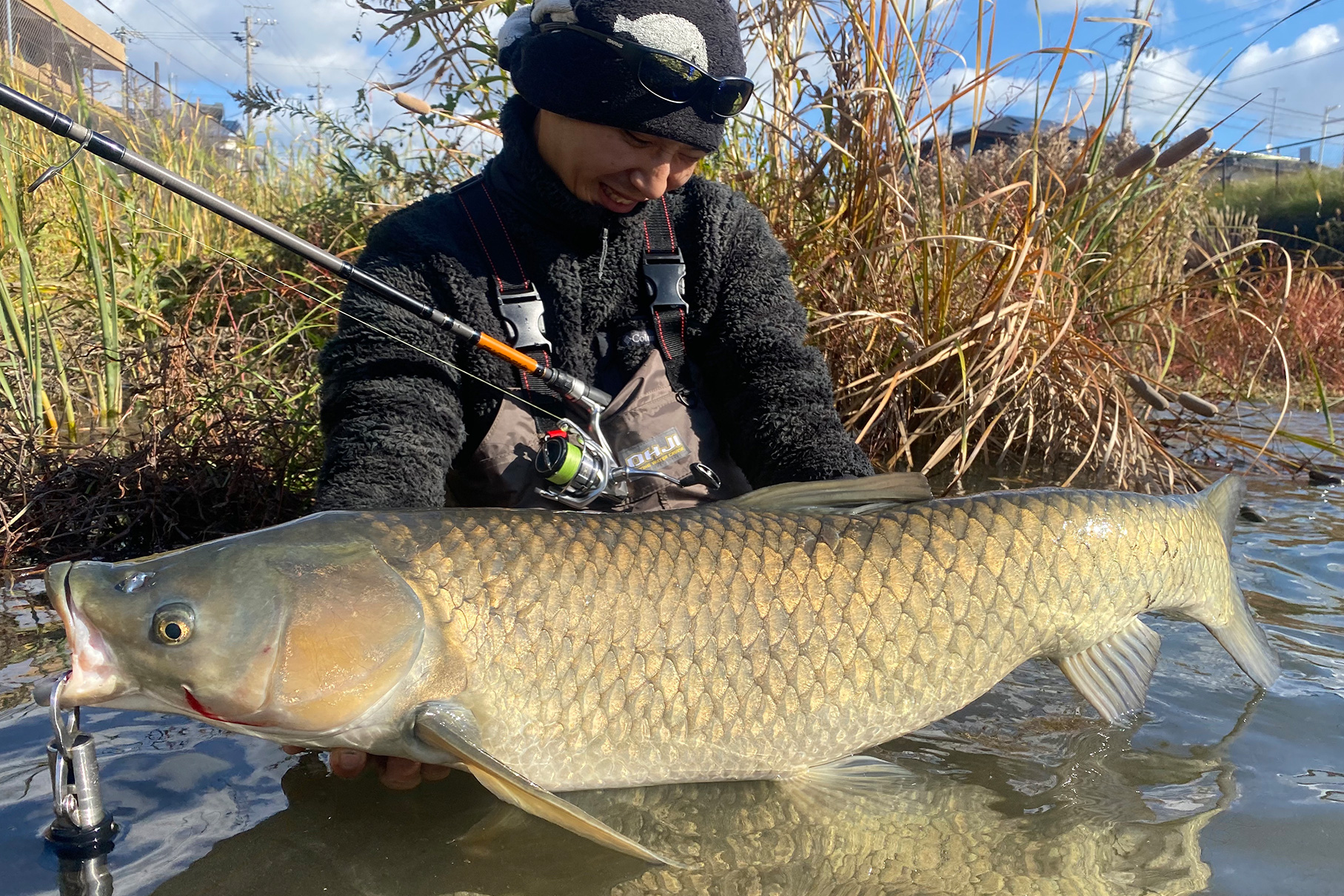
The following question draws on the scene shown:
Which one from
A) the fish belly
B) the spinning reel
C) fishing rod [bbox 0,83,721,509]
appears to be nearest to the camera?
the fish belly

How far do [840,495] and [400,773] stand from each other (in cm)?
101

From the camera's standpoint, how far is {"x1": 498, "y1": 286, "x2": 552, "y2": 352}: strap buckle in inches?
105

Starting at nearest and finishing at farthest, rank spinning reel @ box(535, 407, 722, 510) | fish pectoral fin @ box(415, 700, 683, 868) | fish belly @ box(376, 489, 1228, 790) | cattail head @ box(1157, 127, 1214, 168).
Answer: fish pectoral fin @ box(415, 700, 683, 868)
fish belly @ box(376, 489, 1228, 790)
spinning reel @ box(535, 407, 722, 510)
cattail head @ box(1157, 127, 1214, 168)

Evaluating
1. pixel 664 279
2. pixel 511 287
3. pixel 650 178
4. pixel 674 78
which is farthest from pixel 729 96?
pixel 511 287

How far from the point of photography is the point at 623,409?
2705 millimetres

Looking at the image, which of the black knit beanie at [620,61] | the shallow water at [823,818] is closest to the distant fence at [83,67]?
the black knit beanie at [620,61]

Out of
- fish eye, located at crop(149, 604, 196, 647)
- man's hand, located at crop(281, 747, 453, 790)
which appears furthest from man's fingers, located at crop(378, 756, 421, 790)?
fish eye, located at crop(149, 604, 196, 647)

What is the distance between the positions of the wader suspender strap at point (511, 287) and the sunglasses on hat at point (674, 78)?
49cm

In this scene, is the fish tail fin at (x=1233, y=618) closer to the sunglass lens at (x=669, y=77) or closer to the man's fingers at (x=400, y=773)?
the sunglass lens at (x=669, y=77)

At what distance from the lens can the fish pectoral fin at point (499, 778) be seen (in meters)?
1.58

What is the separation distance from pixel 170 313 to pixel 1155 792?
16.1ft

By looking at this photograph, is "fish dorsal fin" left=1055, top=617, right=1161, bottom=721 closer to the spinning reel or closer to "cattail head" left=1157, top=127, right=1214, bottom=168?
the spinning reel

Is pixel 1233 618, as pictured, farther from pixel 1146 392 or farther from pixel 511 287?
pixel 511 287

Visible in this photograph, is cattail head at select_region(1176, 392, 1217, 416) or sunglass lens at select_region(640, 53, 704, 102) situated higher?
sunglass lens at select_region(640, 53, 704, 102)
